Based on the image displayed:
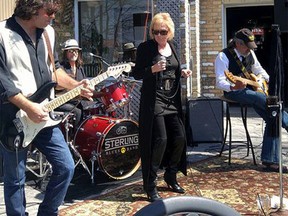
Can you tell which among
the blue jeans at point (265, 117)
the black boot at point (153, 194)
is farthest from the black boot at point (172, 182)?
the blue jeans at point (265, 117)

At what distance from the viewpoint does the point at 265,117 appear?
637 cm

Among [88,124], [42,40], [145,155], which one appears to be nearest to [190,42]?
[88,124]

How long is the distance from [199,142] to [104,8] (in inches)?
155

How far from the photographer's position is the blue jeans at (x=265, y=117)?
627cm

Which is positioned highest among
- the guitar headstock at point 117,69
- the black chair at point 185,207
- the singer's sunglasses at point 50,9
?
the singer's sunglasses at point 50,9

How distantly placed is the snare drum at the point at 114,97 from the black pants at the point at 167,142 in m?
1.13

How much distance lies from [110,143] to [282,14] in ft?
7.89

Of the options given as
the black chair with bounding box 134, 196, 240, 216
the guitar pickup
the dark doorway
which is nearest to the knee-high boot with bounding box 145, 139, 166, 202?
the guitar pickup

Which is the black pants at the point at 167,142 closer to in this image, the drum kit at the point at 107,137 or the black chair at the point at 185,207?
the drum kit at the point at 107,137

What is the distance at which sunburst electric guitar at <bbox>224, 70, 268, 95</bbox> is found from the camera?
20.3 feet

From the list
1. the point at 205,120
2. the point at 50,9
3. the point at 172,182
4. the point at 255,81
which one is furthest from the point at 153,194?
the point at 205,120

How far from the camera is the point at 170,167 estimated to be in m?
5.49

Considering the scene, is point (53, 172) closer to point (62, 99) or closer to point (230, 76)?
point (62, 99)

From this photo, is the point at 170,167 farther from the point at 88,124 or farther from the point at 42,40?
the point at 42,40
